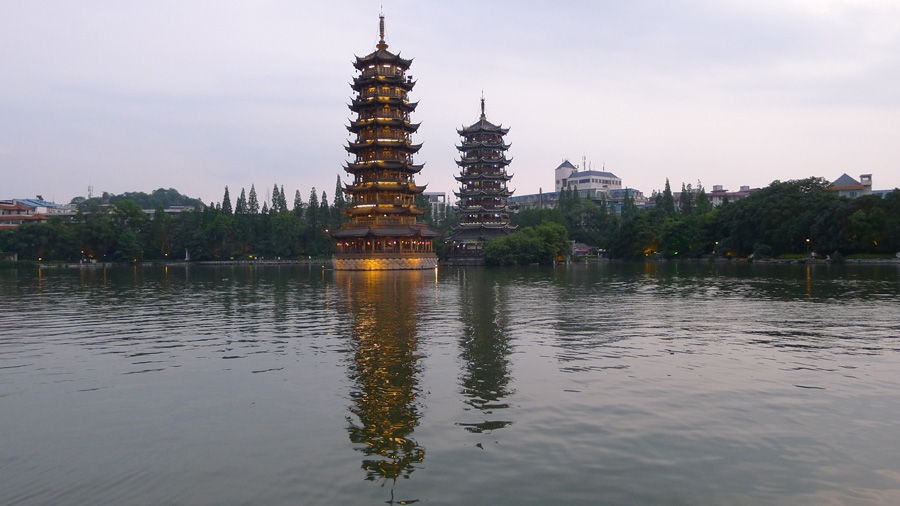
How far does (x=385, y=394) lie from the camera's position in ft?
40.8

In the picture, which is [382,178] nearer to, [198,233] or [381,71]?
[381,71]

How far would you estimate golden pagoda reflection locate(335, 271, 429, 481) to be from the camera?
8.92 m

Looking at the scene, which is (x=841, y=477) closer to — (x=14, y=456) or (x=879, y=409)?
(x=879, y=409)

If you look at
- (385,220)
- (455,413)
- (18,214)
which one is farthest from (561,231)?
(18,214)

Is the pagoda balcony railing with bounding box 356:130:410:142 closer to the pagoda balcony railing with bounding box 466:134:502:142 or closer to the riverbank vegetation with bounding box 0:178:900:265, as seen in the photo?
the riverbank vegetation with bounding box 0:178:900:265

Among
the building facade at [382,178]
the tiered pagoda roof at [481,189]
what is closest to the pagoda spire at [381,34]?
the building facade at [382,178]

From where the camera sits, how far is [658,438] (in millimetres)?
9547

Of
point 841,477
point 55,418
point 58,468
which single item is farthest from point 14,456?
point 841,477

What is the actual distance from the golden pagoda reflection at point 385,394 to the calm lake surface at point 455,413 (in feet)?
0.16

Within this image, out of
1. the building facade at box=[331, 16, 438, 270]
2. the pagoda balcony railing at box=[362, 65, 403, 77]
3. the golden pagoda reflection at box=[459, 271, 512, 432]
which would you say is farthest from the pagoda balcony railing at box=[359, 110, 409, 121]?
the golden pagoda reflection at box=[459, 271, 512, 432]

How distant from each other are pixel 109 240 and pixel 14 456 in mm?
122966

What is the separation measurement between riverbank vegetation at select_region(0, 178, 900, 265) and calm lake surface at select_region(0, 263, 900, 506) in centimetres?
6175

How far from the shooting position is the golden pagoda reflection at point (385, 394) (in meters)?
8.92

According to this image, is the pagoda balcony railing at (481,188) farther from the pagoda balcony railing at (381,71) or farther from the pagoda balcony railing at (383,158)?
the pagoda balcony railing at (381,71)
